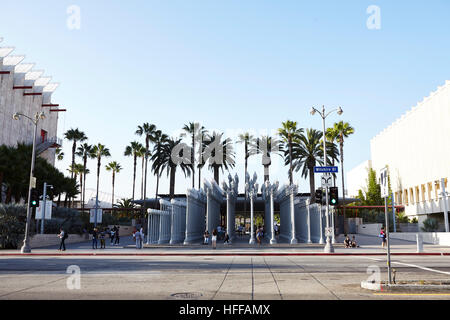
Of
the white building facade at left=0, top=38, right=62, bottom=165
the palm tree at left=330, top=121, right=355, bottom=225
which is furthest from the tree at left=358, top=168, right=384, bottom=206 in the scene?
the white building facade at left=0, top=38, right=62, bottom=165

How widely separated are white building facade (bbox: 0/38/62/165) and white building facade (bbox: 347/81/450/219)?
5737cm

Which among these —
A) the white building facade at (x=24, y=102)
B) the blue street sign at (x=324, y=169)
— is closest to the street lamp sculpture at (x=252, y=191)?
the blue street sign at (x=324, y=169)

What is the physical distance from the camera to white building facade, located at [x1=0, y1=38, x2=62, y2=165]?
51.5 m

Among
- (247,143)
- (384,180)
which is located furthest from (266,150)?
(384,180)

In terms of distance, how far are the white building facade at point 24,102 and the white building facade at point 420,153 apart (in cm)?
5737

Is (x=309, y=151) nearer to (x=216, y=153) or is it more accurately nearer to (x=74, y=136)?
(x=216, y=153)

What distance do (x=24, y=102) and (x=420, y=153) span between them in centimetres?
6011

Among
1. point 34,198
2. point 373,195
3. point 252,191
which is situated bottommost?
point 34,198

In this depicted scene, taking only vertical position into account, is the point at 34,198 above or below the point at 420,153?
below

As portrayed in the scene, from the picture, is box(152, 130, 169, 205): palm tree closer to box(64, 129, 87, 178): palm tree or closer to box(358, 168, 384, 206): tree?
box(64, 129, 87, 178): palm tree

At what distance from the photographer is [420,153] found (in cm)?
6094
